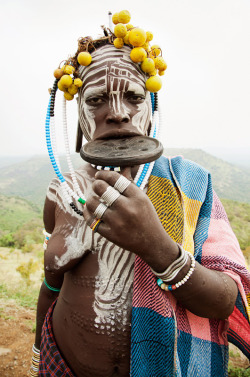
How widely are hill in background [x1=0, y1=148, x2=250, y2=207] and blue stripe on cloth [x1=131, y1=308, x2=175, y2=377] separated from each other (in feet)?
71.8

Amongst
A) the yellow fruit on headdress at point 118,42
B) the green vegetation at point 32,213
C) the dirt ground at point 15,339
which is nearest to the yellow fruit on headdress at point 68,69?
the yellow fruit on headdress at point 118,42

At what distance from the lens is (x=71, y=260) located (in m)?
1.29

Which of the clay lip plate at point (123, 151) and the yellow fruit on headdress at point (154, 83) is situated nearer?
the clay lip plate at point (123, 151)

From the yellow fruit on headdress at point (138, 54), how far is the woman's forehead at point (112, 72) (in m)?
0.04

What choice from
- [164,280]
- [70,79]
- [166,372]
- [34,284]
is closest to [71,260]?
[164,280]

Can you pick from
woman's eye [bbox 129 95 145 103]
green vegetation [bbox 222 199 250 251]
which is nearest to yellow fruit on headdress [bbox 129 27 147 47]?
woman's eye [bbox 129 95 145 103]

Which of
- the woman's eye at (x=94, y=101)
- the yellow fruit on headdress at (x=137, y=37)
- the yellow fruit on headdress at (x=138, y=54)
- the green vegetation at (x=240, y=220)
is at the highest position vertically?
the yellow fruit on headdress at (x=137, y=37)

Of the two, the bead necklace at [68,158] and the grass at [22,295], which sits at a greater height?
the bead necklace at [68,158]

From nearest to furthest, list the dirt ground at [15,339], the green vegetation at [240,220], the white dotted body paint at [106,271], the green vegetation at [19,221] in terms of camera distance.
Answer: the white dotted body paint at [106,271] < the dirt ground at [15,339] < the green vegetation at [240,220] < the green vegetation at [19,221]

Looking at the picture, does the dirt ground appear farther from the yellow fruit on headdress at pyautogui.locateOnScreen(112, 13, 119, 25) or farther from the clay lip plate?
the yellow fruit on headdress at pyautogui.locateOnScreen(112, 13, 119, 25)

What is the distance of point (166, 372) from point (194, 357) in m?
0.20

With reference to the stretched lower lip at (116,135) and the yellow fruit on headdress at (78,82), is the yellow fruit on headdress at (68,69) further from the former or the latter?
the stretched lower lip at (116,135)

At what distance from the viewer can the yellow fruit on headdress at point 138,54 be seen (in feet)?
4.16

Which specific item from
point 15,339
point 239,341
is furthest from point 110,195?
point 15,339
